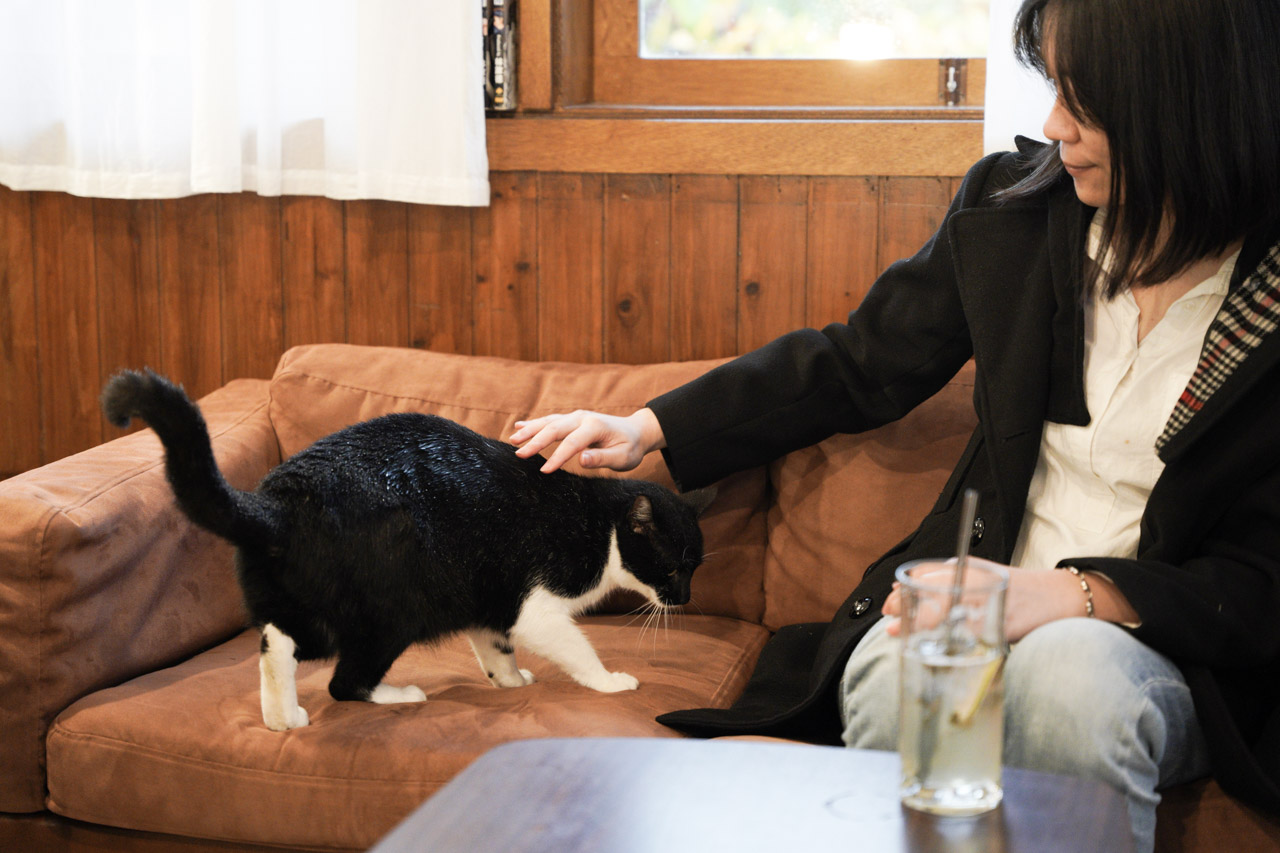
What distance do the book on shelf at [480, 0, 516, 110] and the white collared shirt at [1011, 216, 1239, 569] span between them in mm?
1208

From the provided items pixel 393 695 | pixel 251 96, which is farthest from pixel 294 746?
pixel 251 96

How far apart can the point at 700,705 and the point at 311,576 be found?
54 centimetres

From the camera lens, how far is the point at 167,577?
1.66m

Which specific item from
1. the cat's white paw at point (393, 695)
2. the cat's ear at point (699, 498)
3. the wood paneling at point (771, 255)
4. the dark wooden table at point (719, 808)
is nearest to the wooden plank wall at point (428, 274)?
the wood paneling at point (771, 255)

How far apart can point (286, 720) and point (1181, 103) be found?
122cm

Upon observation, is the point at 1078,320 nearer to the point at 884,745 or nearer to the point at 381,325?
the point at 884,745

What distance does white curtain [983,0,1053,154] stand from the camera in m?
1.84

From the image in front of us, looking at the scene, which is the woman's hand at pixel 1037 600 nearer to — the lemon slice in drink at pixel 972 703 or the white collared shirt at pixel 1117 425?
the white collared shirt at pixel 1117 425

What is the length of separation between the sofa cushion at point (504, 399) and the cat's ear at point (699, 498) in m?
0.10

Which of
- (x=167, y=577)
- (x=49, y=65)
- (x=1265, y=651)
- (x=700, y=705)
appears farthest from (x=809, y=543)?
(x=49, y=65)

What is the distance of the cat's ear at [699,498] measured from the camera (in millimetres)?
1725

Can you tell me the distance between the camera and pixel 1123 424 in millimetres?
1228

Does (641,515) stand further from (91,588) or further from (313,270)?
(313,270)

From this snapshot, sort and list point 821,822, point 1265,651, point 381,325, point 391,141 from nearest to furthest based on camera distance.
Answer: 1. point 821,822
2. point 1265,651
3. point 391,141
4. point 381,325
